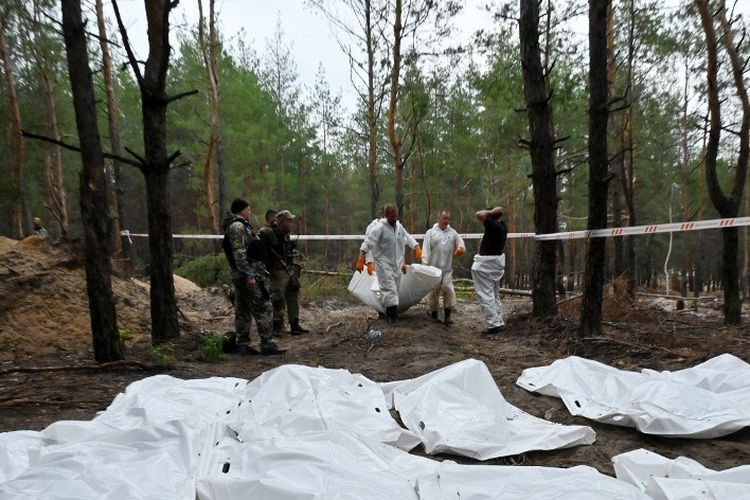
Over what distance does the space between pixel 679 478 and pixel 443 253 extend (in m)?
5.43

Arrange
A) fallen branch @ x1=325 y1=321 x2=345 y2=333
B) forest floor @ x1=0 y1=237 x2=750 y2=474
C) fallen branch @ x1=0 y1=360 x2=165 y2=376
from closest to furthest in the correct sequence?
forest floor @ x1=0 y1=237 x2=750 y2=474, fallen branch @ x1=0 y1=360 x2=165 y2=376, fallen branch @ x1=325 y1=321 x2=345 y2=333

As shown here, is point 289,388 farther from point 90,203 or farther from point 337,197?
point 337,197

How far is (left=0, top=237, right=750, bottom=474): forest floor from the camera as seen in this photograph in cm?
314

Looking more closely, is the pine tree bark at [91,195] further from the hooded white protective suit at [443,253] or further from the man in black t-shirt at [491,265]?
the man in black t-shirt at [491,265]

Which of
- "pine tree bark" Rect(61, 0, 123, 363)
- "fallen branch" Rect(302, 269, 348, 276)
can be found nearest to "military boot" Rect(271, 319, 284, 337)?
"pine tree bark" Rect(61, 0, 123, 363)

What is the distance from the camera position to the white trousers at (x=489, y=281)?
6.95m

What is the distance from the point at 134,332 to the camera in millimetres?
6156

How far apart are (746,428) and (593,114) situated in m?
3.59

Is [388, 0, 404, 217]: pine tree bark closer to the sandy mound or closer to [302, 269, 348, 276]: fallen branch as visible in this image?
[302, 269, 348, 276]: fallen branch

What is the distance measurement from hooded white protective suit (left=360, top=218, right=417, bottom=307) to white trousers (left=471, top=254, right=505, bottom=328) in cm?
104

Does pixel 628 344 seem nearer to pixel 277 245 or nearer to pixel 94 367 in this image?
pixel 277 245

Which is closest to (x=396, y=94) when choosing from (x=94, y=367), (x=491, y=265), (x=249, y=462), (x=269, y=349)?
(x=491, y=265)

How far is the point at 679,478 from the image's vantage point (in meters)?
2.08

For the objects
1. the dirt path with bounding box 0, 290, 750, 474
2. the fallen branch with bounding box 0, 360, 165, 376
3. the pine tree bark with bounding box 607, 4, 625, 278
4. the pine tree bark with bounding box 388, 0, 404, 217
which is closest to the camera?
the dirt path with bounding box 0, 290, 750, 474
